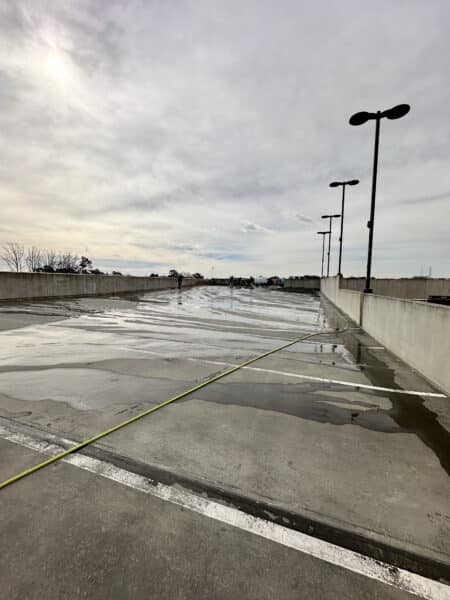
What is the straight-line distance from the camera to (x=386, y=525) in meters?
2.26

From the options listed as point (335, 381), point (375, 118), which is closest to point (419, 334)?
point (335, 381)

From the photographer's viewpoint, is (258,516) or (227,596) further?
(258,516)

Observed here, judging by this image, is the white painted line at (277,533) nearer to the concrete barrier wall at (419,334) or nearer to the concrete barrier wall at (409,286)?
the concrete barrier wall at (419,334)

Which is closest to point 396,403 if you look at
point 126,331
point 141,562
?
point 141,562

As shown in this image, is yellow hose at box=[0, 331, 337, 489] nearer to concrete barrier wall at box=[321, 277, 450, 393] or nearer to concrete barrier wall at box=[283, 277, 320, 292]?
concrete barrier wall at box=[321, 277, 450, 393]

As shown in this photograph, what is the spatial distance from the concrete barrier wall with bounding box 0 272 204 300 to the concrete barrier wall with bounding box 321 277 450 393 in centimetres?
2049

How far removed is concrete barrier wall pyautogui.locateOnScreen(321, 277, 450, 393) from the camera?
5.12 meters

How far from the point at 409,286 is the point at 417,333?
2705cm

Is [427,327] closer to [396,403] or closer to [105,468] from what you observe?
[396,403]

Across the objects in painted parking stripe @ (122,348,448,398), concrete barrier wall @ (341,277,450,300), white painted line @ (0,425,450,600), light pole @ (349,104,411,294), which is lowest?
white painted line @ (0,425,450,600)

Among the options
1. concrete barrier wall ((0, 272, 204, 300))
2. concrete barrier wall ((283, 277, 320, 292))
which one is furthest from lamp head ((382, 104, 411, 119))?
concrete barrier wall ((283, 277, 320, 292))

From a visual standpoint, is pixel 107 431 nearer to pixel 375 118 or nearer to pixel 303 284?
pixel 375 118

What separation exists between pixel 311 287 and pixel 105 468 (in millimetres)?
63530

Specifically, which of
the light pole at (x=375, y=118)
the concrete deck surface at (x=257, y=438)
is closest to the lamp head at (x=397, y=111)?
the light pole at (x=375, y=118)
